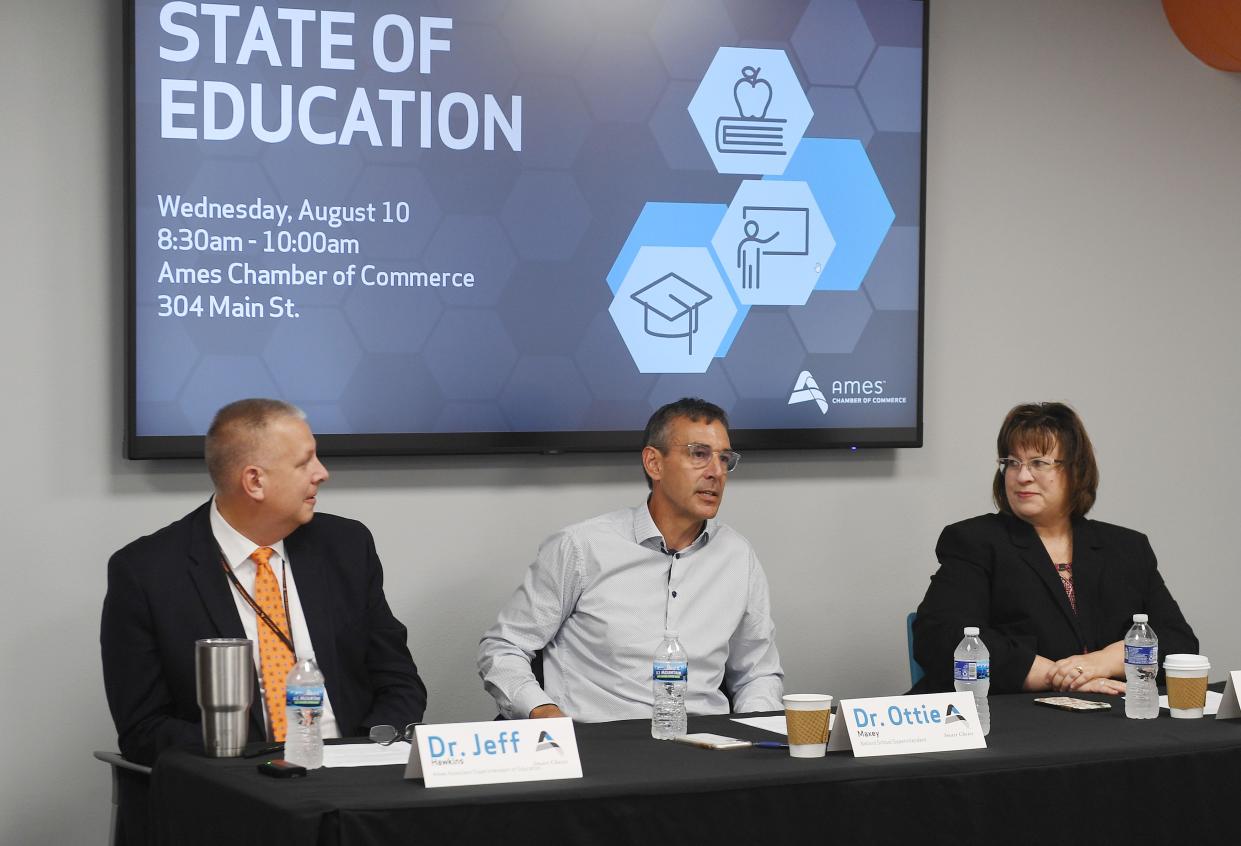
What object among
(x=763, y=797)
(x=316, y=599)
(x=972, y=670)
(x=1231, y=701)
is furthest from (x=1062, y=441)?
(x=316, y=599)

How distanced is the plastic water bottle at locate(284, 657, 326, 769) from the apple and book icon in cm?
226

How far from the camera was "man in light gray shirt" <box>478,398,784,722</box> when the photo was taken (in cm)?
332

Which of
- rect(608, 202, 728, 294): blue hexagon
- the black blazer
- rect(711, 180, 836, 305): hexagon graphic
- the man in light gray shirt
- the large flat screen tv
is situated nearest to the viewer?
the man in light gray shirt

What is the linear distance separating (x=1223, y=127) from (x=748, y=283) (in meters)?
1.77

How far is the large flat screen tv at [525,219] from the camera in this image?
3.58m

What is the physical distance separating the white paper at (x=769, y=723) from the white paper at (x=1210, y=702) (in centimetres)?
78

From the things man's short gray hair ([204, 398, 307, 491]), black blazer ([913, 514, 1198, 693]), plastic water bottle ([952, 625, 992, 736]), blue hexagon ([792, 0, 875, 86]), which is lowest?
plastic water bottle ([952, 625, 992, 736])

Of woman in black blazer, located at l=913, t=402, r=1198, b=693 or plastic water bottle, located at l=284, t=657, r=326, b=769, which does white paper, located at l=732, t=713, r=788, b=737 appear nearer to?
woman in black blazer, located at l=913, t=402, r=1198, b=693

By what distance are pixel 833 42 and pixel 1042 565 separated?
5.27 ft

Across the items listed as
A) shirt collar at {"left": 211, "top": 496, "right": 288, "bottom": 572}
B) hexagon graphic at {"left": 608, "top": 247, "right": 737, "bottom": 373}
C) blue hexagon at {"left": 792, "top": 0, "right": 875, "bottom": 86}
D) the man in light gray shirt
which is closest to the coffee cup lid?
the man in light gray shirt

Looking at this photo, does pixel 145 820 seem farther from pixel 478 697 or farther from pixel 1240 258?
pixel 1240 258

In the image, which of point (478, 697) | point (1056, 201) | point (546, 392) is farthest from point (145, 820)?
point (1056, 201)

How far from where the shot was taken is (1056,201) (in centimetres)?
450

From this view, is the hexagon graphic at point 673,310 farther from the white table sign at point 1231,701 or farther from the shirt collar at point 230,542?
the white table sign at point 1231,701
